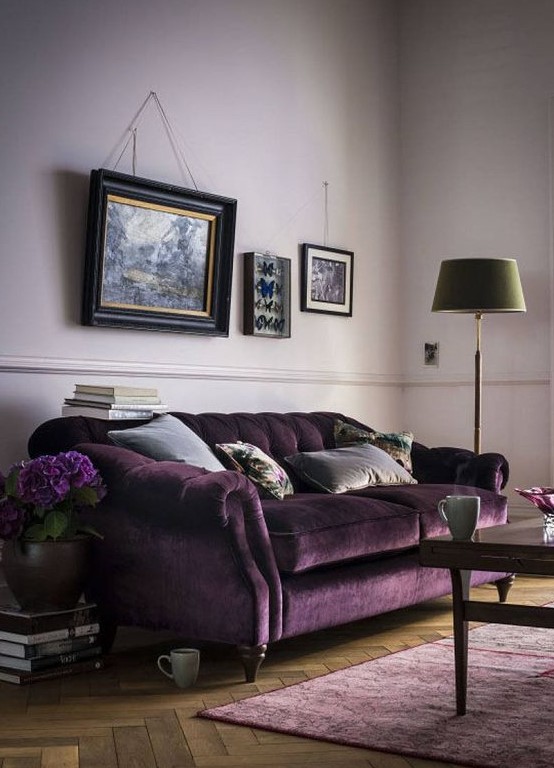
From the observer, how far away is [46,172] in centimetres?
467

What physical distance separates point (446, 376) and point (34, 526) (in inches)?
141

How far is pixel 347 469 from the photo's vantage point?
16.1ft

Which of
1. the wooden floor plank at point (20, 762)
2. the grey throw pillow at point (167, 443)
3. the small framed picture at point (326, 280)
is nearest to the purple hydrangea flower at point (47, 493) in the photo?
the grey throw pillow at point (167, 443)

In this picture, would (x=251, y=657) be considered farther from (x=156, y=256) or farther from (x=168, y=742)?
(x=156, y=256)

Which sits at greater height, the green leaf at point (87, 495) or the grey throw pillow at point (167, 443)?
the grey throw pillow at point (167, 443)

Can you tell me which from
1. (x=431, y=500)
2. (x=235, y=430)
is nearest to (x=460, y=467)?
(x=431, y=500)

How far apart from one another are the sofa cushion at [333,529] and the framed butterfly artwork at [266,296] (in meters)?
1.42

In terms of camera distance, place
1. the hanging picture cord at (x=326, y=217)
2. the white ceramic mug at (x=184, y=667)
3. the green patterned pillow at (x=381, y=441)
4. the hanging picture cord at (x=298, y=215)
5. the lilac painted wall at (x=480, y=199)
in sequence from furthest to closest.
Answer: the lilac painted wall at (x=480, y=199) < the hanging picture cord at (x=326, y=217) < the hanging picture cord at (x=298, y=215) < the green patterned pillow at (x=381, y=441) < the white ceramic mug at (x=184, y=667)

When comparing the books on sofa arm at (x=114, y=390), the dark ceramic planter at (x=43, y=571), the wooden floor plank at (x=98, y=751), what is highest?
the books on sofa arm at (x=114, y=390)

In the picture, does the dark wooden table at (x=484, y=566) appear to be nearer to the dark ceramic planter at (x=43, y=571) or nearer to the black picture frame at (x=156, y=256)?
the dark ceramic planter at (x=43, y=571)

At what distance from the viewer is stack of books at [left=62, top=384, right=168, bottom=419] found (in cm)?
437

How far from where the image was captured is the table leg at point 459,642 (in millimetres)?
3174

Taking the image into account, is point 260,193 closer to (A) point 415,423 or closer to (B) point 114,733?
(A) point 415,423

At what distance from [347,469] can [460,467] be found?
732 mm
